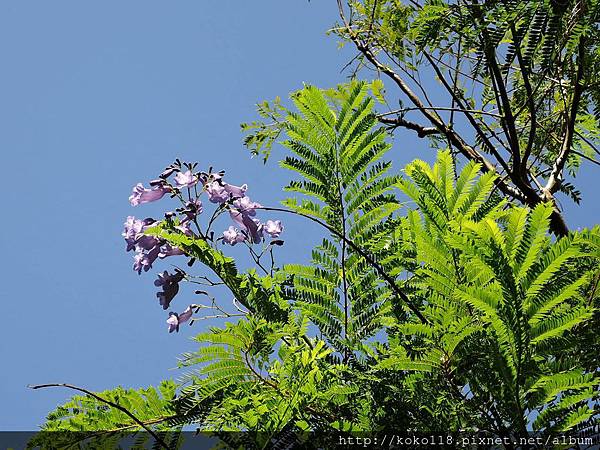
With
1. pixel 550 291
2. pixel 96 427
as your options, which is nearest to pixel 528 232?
pixel 550 291

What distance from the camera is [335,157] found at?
2.87 ft

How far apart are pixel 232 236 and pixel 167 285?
0.89 ft

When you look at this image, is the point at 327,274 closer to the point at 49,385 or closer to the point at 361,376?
the point at 361,376

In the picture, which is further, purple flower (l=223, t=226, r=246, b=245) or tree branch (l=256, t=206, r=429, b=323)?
purple flower (l=223, t=226, r=246, b=245)

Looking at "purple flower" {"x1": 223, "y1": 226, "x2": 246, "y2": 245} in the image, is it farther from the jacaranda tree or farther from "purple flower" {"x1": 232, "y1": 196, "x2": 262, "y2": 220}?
→ the jacaranda tree

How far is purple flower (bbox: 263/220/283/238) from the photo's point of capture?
1544 millimetres

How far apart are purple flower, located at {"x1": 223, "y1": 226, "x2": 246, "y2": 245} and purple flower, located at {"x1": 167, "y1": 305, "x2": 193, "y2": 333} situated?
200 mm

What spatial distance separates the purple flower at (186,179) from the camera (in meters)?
1.43

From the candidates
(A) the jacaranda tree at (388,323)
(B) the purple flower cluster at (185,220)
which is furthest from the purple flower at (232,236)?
(A) the jacaranda tree at (388,323)

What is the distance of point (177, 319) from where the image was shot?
1.45 meters

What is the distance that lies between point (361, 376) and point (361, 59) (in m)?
2.19

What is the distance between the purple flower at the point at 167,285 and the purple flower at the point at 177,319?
0.51 feet

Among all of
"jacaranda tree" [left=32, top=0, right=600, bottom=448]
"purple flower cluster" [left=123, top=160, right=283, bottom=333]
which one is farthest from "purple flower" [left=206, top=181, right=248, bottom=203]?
"jacaranda tree" [left=32, top=0, right=600, bottom=448]

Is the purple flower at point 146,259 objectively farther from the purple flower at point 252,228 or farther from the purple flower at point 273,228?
the purple flower at point 273,228
